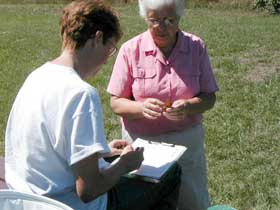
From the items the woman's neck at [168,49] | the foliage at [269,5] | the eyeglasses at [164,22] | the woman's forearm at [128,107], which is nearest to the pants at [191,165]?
the woman's forearm at [128,107]

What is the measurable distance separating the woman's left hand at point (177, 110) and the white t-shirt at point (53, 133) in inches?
29.1

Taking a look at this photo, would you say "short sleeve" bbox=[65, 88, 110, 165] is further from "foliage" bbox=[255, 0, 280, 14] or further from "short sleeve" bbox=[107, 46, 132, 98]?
"foliage" bbox=[255, 0, 280, 14]

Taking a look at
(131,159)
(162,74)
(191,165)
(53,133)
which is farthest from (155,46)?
(53,133)

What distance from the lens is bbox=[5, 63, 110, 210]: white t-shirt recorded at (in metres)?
2.38

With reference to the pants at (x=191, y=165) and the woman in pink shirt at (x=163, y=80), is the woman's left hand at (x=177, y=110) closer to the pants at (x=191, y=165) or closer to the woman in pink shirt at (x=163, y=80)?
the woman in pink shirt at (x=163, y=80)

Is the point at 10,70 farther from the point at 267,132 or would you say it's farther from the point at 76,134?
the point at 76,134

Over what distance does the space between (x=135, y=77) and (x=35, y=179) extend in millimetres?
1049

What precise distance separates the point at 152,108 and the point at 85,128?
2.98 ft

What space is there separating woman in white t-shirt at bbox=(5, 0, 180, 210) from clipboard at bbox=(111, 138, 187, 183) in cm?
19

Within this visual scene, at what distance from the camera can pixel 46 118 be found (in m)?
2.43

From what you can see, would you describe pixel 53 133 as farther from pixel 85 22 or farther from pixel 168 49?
pixel 168 49

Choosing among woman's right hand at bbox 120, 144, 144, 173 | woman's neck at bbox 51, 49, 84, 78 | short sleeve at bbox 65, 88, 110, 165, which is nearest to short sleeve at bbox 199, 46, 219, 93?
woman's right hand at bbox 120, 144, 144, 173

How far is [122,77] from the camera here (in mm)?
3443

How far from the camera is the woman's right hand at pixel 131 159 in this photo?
2664 mm
